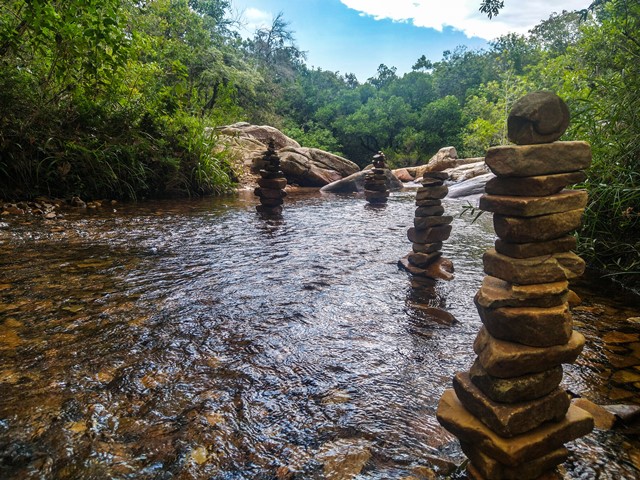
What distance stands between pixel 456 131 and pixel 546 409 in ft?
98.0

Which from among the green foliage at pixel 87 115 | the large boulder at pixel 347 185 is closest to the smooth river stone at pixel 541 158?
the green foliage at pixel 87 115

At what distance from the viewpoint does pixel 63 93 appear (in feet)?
25.6

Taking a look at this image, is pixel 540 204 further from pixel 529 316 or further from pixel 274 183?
pixel 274 183

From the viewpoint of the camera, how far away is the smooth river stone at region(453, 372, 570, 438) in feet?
4.65

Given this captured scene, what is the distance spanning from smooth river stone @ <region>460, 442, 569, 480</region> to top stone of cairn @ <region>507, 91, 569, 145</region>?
4.14 feet

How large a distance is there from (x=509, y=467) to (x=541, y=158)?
1.22 m

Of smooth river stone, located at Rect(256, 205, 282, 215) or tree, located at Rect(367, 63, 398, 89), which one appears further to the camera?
tree, located at Rect(367, 63, 398, 89)

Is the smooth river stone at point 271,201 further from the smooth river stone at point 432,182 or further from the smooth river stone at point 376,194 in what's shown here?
the smooth river stone at point 432,182

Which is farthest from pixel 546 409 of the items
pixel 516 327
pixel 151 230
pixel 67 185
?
pixel 67 185

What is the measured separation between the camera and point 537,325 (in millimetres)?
1523

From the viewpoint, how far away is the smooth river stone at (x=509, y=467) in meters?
1.43

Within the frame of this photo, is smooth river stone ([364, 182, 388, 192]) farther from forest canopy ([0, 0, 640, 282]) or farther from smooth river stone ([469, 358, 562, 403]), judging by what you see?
smooth river stone ([469, 358, 562, 403])

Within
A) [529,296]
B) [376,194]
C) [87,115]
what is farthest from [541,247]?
[376,194]

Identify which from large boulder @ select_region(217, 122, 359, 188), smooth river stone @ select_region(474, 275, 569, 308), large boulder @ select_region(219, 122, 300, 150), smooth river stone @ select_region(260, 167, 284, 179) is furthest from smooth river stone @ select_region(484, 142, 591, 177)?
large boulder @ select_region(219, 122, 300, 150)
